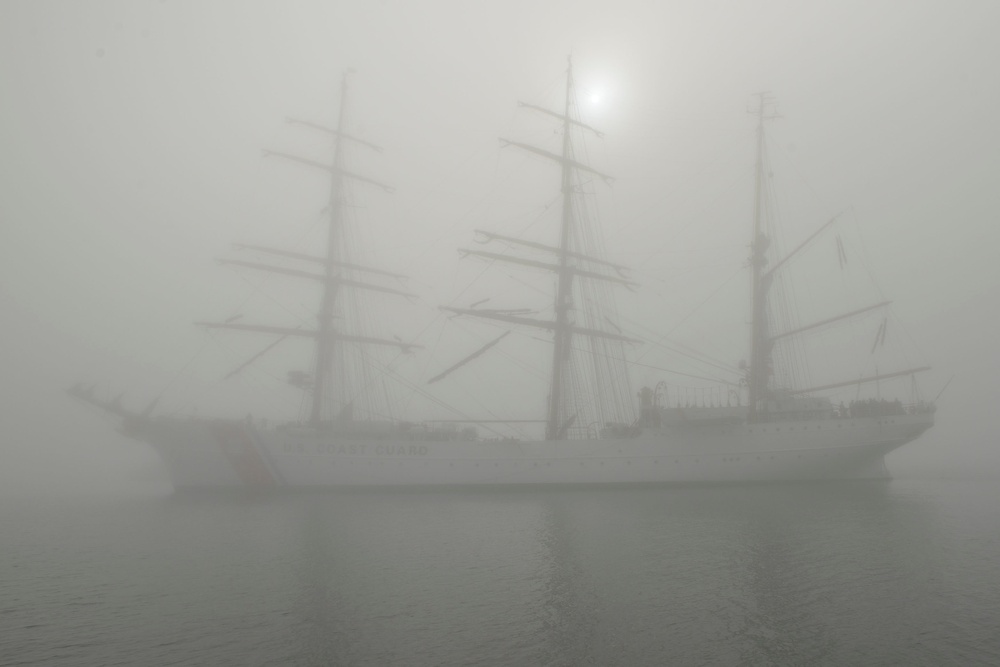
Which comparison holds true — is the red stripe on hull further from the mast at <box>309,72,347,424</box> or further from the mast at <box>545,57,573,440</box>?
the mast at <box>545,57,573,440</box>

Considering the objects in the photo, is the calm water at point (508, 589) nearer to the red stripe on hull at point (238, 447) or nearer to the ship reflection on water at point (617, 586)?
the ship reflection on water at point (617, 586)

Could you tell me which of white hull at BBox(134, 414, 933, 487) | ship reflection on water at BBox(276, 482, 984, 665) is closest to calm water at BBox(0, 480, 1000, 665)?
ship reflection on water at BBox(276, 482, 984, 665)

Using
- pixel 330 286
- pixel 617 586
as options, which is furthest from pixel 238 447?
pixel 617 586

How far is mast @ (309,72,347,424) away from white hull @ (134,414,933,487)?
4471mm

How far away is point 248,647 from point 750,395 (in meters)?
36.8

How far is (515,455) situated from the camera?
3544 centimetres

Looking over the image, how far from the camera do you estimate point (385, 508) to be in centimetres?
2817

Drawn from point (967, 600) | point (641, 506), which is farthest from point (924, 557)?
point (641, 506)

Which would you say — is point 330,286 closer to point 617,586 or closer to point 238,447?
point 238,447

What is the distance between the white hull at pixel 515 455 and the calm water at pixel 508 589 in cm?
889

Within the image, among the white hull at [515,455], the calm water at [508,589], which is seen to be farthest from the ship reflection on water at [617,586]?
the white hull at [515,455]

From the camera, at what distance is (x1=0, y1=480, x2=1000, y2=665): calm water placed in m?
10.2

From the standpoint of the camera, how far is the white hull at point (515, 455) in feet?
113

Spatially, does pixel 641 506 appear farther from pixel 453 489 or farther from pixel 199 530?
pixel 199 530
